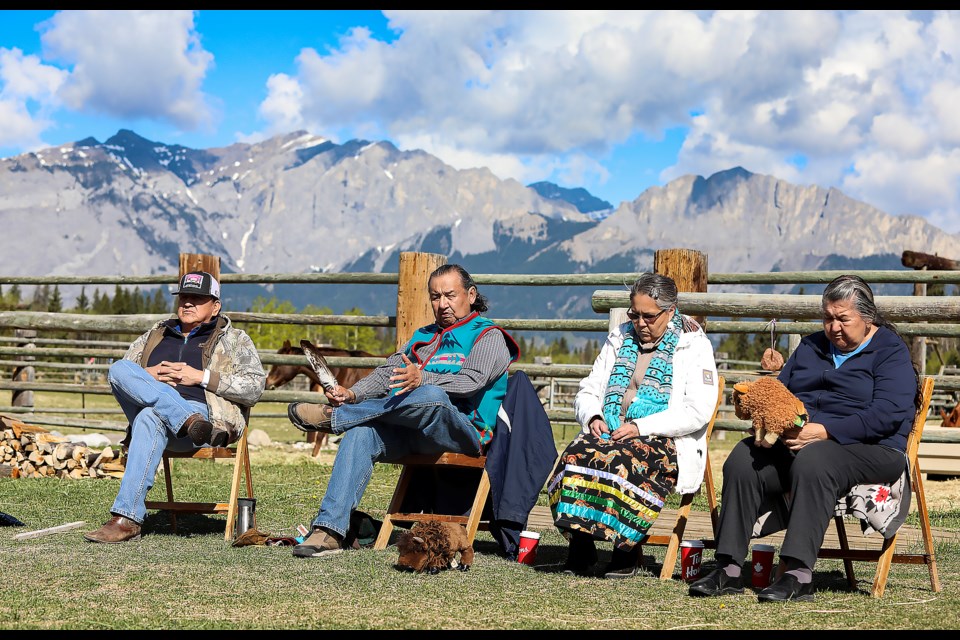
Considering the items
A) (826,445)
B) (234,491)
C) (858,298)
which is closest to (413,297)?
(234,491)

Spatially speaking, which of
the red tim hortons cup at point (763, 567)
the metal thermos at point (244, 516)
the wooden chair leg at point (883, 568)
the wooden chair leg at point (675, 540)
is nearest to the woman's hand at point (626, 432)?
the wooden chair leg at point (675, 540)

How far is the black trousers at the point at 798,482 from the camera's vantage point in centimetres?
387

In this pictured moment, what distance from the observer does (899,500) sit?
13.4 feet

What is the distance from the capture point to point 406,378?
15.5ft

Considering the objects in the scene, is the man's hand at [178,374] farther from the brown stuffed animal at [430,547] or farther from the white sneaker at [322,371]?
the brown stuffed animal at [430,547]

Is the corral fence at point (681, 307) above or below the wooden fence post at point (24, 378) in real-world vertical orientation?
above

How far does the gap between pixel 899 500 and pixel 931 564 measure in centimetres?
25

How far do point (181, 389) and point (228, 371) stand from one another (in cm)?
24

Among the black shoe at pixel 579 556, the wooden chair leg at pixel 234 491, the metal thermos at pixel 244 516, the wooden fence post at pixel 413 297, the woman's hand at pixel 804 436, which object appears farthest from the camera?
the wooden fence post at pixel 413 297

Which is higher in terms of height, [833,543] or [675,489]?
[675,489]

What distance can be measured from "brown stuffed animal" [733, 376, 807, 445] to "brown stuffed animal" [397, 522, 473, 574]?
121cm

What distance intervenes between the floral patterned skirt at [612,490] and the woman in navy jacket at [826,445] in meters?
0.28
